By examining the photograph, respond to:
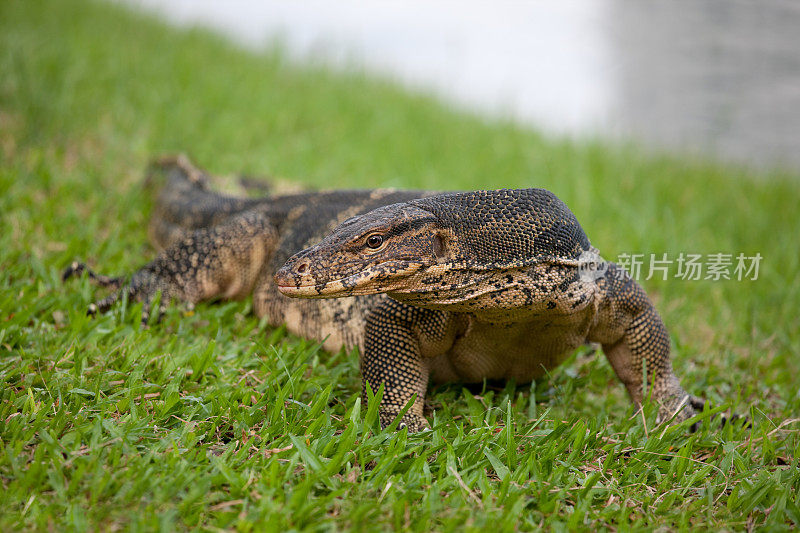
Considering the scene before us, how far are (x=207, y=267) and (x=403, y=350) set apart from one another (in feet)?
5.58

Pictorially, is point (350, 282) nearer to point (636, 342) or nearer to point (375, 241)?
point (375, 241)

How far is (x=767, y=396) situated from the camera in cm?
386

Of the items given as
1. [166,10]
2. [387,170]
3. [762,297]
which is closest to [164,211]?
[387,170]

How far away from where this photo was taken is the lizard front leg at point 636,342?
3.08 metres

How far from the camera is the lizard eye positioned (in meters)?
2.53

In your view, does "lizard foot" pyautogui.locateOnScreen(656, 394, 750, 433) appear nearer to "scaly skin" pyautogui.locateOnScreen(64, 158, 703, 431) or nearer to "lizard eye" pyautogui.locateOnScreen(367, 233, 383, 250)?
"scaly skin" pyautogui.locateOnScreen(64, 158, 703, 431)

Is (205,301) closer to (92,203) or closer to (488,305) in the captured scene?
(92,203)

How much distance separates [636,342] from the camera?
3.21 meters

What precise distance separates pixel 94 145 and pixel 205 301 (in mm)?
2924

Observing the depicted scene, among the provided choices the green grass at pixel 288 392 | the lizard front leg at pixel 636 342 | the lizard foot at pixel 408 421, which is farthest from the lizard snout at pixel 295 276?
the lizard front leg at pixel 636 342

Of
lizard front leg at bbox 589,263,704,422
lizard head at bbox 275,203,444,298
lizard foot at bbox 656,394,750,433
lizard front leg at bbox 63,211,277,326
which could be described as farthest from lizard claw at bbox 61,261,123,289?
lizard foot at bbox 656,394,750,433

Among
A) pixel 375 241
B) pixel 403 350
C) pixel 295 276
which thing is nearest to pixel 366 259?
pixel 375 241

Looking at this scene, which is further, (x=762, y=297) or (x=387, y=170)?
(x=387, y=170)

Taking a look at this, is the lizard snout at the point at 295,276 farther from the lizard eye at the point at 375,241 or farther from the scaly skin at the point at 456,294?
Answer: the lizard eye at the point at 375,241
